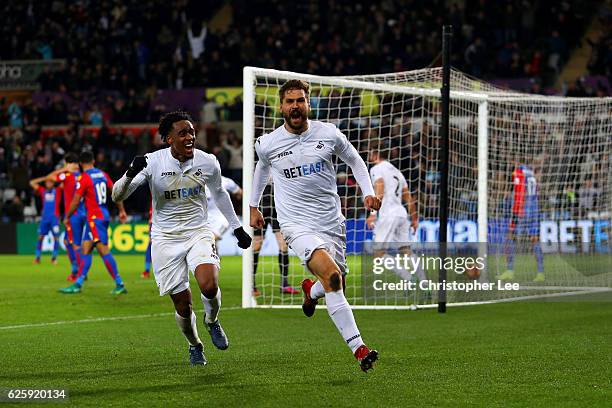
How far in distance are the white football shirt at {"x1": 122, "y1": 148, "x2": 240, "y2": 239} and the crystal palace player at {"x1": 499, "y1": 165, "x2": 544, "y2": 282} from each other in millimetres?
10414

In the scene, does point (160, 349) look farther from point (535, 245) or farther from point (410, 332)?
point (535, 245)

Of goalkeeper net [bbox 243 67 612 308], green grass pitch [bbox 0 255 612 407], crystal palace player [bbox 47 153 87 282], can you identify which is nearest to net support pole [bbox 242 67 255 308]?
green grass pitch [bbox 0 255 612 407]

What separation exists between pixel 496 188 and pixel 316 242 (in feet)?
37.7

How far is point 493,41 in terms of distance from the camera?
31375 mm

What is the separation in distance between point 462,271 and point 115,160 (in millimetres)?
16715

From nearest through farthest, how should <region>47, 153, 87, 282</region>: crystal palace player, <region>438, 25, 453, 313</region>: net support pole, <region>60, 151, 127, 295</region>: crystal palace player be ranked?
<region>438, 25, 453, 313</region>: net support pole < <region>60, 151, 127, 295</region>: crystal palace player < <region>47, 153, 87, 282</region>: crystal palace player

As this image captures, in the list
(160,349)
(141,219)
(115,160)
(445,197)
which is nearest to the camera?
(160,349)

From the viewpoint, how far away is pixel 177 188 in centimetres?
880

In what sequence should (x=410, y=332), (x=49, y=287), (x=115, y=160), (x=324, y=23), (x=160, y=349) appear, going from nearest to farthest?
(x=160, y=349)
(x=410, y=332)
(x=49, y=287)
(x=115, y=160)
(x=324, y=23)

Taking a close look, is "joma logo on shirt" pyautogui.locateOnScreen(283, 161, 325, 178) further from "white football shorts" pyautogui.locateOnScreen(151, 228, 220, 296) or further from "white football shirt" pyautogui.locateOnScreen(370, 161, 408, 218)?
"white football shirt" pyautogui.locateOnScreen(370, 161, 408, 218)

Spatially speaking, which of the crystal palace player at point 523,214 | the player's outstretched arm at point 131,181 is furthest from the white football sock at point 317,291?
the crystal palace player at point 523,214

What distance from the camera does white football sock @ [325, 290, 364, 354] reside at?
26.0 ft

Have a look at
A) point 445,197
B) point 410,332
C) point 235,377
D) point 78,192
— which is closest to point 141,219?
point 78,192

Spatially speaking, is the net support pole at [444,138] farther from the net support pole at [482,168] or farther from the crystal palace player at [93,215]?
the crystal palace player at [93,215]
